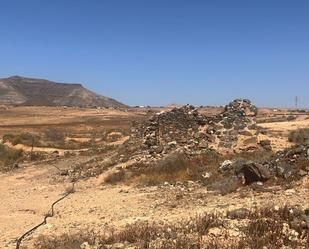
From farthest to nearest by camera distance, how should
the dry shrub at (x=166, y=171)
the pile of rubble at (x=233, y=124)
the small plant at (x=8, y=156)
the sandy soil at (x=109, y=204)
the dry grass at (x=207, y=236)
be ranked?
the small plant at (x=8, y=156)
the pile of rubble at (x=233, y=124)
the dry shrub at (x=166, y=171)
the sandy soil at (x=109, y=204)
the dry grass at (x=207, y=236)

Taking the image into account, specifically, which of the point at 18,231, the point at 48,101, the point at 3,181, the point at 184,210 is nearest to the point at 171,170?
the point at 184,210

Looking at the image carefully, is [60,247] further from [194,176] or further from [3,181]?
[3,181]

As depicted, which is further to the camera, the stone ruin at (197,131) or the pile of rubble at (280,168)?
the stone ruin at (197,131)

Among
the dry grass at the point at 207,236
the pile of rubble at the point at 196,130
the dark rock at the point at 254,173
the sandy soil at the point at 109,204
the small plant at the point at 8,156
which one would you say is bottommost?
the small plant at the point at 8,156

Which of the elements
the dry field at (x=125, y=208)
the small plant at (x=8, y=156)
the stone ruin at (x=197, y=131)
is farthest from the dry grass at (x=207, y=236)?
the small plant at (x=8, y=156)

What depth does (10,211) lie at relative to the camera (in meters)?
16.4

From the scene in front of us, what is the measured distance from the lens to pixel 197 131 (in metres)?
24.0

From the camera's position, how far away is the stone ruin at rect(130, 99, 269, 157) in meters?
22.4

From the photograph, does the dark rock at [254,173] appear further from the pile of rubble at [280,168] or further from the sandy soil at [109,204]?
the sandy soil at [109,204]

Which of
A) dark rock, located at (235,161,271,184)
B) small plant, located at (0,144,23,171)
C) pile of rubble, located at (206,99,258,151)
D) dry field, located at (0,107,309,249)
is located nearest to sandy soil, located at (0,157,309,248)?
dry field, located at (0,107,309,249)

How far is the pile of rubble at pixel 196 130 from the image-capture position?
2242 cm

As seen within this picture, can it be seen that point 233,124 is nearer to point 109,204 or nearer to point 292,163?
point 292,163

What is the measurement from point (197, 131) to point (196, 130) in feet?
0.60

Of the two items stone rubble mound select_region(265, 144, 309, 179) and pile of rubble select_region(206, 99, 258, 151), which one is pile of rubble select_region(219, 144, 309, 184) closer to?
stone rubble mound select_region(265, 144, 309, 179)
